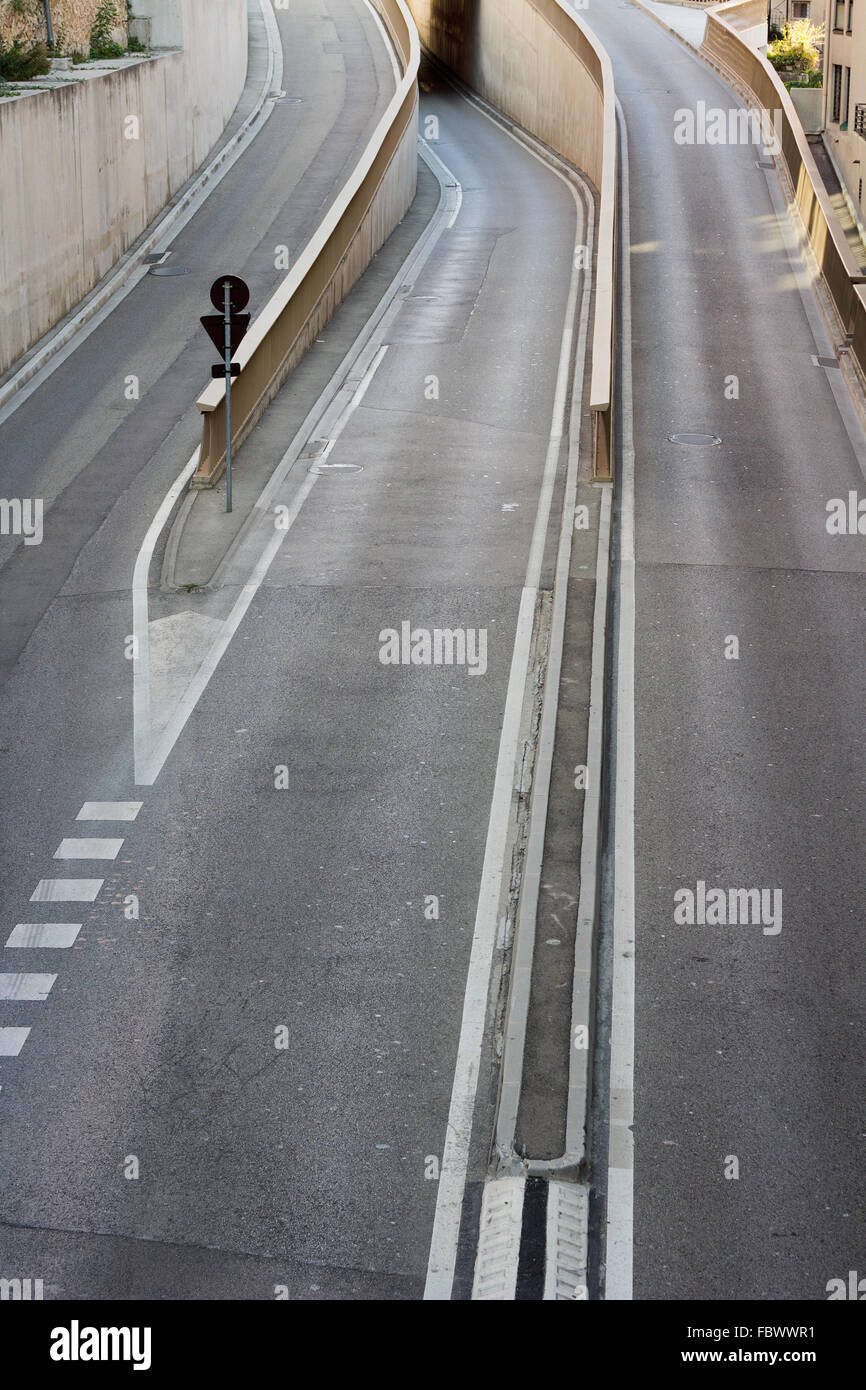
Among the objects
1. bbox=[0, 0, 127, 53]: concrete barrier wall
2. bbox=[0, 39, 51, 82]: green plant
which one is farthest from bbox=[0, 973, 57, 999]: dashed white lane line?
bbox=[0, 0, 127, 53]: concrete barrier wall

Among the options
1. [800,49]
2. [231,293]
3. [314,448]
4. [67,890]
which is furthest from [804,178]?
[67,890]

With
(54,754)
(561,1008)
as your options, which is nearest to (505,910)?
(561,1008)

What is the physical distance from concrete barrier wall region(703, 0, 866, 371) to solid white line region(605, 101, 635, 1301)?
11.8m

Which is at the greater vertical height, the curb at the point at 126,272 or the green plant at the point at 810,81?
the green plant at the point at 810,81

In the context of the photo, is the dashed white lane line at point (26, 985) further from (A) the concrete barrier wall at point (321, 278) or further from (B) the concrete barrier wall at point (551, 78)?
(B) the concrete barrier wall at point (551, 78)

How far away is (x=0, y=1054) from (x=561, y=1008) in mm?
3777

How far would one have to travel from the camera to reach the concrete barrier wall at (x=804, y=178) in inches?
1171

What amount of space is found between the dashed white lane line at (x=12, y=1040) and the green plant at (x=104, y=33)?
31798 millimetres

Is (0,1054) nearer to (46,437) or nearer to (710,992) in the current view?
(710,992)

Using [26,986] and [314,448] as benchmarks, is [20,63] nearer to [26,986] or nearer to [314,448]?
[314,448]

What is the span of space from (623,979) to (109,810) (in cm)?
486

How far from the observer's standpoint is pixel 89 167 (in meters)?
31.7

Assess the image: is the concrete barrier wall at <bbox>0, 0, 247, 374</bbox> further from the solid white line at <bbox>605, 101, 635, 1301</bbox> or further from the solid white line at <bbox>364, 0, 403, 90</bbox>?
the solid white line at <bbox>605, 101, 635, 1301</bbox>

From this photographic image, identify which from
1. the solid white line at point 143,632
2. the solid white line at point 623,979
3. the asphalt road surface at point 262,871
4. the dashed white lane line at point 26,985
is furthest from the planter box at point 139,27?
the dashed white lane line at point 26,985
